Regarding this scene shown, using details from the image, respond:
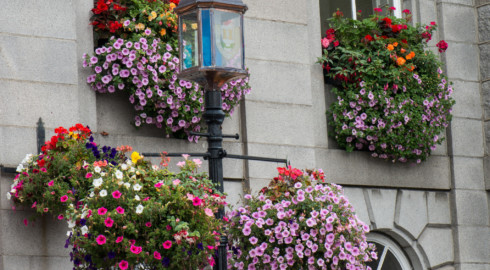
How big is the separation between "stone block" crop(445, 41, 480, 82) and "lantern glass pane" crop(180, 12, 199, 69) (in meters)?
5.01

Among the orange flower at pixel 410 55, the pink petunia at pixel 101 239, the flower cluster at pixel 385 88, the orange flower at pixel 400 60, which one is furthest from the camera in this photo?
the orange flower at pixel 410 55

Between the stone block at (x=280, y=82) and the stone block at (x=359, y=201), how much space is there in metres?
1.09

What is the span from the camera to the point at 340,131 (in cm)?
1180

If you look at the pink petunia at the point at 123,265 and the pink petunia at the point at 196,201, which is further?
the pink petunia at the point at 196,201

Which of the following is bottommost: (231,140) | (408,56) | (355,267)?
(355,267)

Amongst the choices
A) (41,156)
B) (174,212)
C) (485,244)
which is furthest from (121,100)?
(485,244)

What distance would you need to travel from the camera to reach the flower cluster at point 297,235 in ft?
31.3

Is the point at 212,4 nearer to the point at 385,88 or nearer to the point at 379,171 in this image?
the point at 385,88

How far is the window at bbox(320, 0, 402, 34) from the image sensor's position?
40.8 ft

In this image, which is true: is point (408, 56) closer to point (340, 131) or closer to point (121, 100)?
point (340, 131)

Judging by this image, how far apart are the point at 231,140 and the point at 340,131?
141 cm

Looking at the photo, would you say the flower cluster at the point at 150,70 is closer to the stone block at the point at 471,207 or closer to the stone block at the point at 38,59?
the stone block at the point at 38,59

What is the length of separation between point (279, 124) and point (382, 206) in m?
1.66

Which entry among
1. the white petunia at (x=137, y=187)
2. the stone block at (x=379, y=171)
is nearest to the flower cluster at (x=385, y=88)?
the stone block at (x=379, y=171)
